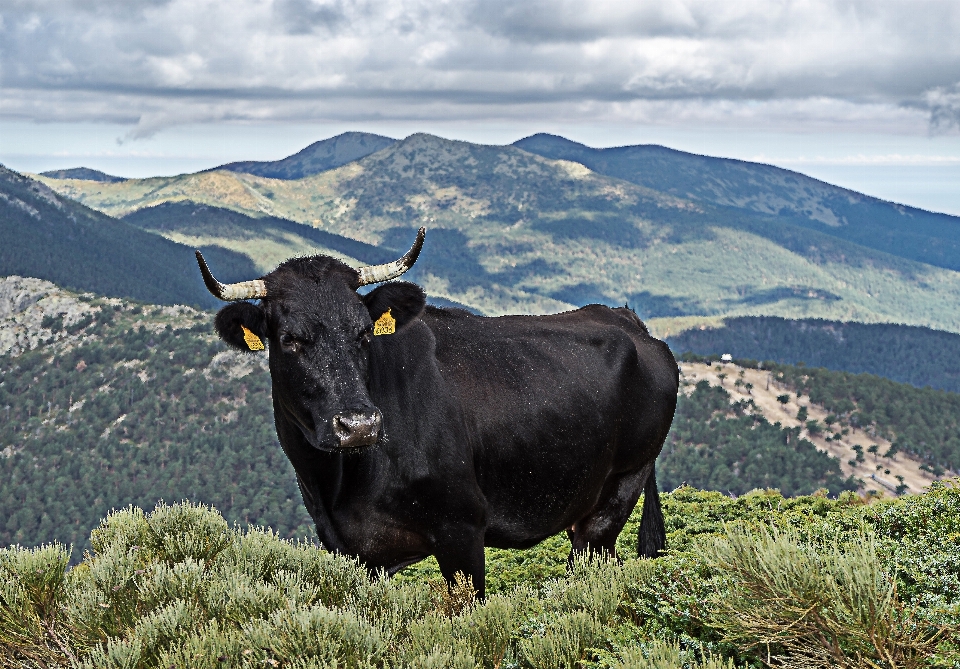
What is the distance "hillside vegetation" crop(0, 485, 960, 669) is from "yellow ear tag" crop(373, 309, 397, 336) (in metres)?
2.77

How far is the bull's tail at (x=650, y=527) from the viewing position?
13547 millimetres

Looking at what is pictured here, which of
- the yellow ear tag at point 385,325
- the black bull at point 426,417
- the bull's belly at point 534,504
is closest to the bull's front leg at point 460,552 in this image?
the black bull at point 426,417

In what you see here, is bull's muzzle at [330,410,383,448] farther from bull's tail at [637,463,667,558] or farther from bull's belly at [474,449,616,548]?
bull's tail at [637,463,667,558]

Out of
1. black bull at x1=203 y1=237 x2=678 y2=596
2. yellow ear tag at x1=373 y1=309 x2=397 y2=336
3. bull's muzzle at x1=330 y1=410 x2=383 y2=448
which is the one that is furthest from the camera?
yellow ear tag at x1=373 y1=309 x2=397 y2=336

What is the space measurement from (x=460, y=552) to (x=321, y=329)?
9.85ft

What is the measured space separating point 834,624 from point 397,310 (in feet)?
21.2

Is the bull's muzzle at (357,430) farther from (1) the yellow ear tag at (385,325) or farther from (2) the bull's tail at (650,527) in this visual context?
(2) the bull's tail at (650,527)

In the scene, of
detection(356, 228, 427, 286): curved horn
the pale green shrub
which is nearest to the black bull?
detection(356, 228, 427, 286): curved horn

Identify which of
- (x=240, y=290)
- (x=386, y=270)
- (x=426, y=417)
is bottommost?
(x=426, y=417)

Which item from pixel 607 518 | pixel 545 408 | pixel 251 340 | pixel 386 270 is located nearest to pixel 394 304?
pixel 386 270

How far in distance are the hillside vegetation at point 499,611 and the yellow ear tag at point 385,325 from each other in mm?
2770

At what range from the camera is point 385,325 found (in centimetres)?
1021

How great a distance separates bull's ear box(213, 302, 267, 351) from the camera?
32.4 feet

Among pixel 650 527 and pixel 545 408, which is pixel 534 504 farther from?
pixel 650 527
